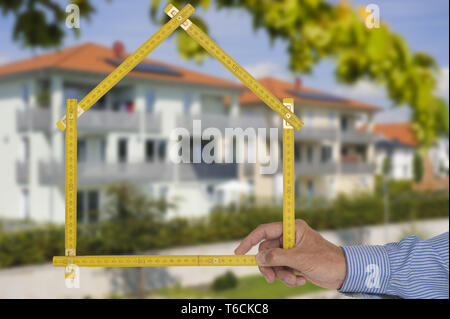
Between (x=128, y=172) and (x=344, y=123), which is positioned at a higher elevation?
(x=344, y=123)

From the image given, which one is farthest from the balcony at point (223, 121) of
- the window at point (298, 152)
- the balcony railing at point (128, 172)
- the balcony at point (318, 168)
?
the window at point (298, 152)

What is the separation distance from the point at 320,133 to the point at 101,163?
16.6 ft

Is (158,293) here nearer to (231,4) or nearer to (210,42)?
(231,4)

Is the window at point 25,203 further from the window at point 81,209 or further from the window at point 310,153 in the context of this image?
the window at point 310,153

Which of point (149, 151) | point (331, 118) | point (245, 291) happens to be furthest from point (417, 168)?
point (149, 151)

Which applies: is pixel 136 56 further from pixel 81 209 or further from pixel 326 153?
pixel 326 153

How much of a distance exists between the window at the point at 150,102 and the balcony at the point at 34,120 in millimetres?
2021

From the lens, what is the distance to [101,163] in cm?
974

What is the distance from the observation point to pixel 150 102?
411 inches

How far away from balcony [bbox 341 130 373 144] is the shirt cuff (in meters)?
10.2

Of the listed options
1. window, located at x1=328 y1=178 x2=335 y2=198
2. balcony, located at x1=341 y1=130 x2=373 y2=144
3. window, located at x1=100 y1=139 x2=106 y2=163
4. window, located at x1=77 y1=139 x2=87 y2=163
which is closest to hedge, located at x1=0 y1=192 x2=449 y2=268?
window, located at x1=328 y1=178 x2=335 y2=198

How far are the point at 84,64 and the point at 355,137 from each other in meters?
6.35

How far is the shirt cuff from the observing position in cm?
155

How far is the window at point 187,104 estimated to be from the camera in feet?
34.7
